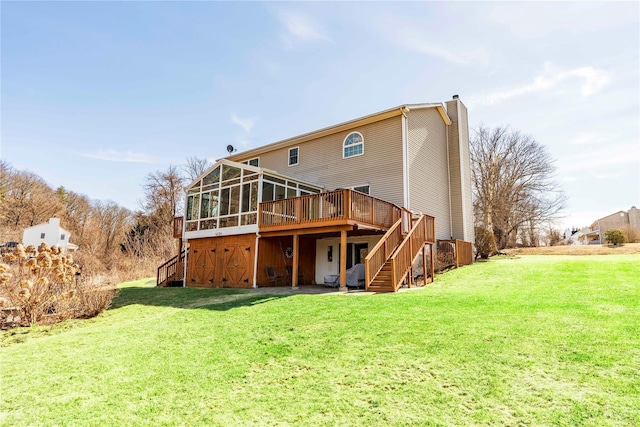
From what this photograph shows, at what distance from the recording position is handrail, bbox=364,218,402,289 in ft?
32.9

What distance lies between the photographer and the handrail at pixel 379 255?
10023mm

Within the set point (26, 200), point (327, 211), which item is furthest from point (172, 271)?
point (26, 200)

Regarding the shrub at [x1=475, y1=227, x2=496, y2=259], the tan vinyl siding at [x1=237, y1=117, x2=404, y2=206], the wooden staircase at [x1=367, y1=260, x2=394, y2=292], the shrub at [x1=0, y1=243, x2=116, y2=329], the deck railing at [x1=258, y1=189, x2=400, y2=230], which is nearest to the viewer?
the shrub at [x1=0, y1=243, x2=116, y2=329]

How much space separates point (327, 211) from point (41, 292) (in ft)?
27.4

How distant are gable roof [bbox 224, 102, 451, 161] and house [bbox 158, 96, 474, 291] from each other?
5 centimetres

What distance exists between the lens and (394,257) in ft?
33.1

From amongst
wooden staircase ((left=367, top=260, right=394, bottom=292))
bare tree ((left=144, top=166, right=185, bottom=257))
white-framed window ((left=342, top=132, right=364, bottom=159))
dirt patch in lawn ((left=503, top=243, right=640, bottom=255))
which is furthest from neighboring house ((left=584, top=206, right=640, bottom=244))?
bare tree ((left=144, top=166, right=185, bottom=257))

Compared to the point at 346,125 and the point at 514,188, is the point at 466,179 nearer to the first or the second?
the point at 346,125

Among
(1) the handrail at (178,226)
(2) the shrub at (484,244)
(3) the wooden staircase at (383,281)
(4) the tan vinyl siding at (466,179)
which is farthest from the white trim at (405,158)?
(1) the handrail at (178,226)

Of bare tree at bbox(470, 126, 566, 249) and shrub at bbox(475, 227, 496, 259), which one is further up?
bare tree at bbox(470, 126, 566, 249)

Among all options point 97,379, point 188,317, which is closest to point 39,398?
point 97,379

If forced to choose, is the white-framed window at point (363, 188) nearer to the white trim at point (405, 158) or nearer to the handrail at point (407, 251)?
the white trim at point (405, 158)

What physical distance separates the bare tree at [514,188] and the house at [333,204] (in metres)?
9.69

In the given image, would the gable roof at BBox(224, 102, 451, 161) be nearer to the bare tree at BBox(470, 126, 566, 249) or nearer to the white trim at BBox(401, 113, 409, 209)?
the white trim at BBox(401, 113, 409, 209)
